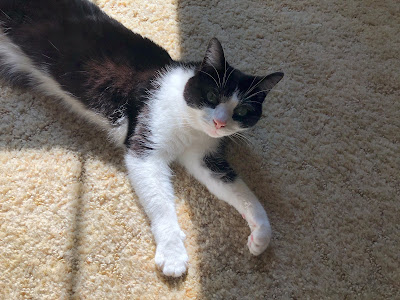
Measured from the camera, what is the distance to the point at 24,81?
4.70 ft

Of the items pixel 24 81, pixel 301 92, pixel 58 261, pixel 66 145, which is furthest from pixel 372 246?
pixel 24 81

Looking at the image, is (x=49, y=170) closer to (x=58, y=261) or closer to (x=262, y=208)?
(x=58, y=261)

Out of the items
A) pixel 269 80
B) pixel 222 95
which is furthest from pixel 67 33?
pixel 269 80

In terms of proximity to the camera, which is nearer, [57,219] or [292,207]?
[57,219]

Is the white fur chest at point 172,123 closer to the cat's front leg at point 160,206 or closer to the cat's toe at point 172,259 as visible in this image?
the cat's front leg at point 160,206

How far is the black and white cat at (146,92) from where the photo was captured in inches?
46.6

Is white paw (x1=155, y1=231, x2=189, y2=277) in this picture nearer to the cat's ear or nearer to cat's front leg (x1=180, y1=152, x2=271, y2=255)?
cat's front leg (x1=180, y1=152, x2=271, y2=255)

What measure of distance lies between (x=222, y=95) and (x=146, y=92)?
0.97 ft

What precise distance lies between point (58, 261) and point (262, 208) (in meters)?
0.65

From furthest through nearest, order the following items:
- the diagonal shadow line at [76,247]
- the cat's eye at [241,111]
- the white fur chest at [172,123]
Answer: the white fur chest at [172,123], the cat's eye at [241,111], the diagonal shadow line at [76,247]

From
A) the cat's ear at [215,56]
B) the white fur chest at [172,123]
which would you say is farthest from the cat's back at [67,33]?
the cat's ear at [215,56]

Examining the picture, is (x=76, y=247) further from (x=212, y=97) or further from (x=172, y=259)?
(x=212, y=97)

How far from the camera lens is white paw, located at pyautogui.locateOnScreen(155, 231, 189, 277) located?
43.3 inches

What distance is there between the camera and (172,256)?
43.9 inches
